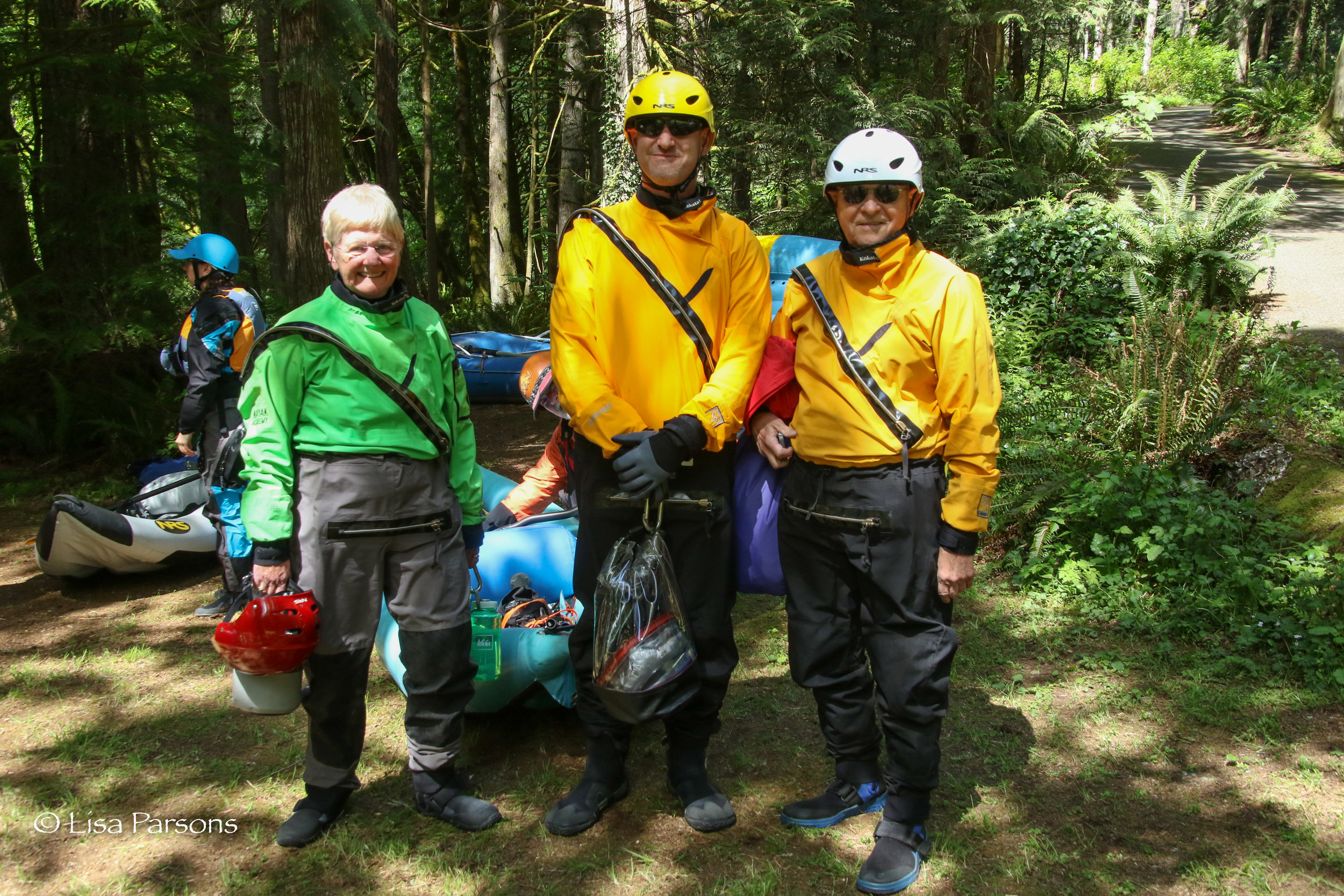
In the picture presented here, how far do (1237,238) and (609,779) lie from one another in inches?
Answer: 292

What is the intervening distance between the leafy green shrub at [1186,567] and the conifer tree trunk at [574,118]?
9667 millimetres

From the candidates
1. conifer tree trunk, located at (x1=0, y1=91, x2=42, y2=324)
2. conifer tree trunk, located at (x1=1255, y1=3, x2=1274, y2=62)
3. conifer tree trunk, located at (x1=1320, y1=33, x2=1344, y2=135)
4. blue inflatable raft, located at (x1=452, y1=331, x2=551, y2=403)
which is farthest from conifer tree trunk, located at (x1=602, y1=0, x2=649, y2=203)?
conifer tree trunk, located at (x1=1255, y1=3, x2=1274, y2=62)

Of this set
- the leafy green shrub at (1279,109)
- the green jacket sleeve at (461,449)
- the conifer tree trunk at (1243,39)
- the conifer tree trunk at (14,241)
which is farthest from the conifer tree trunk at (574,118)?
the conifer tree trunk at (1243,39)

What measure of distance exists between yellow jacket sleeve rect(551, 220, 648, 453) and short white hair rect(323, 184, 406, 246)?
0.57m

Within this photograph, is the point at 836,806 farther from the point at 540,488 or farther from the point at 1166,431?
the point at 1166,431

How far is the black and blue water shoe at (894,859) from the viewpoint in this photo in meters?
3.04

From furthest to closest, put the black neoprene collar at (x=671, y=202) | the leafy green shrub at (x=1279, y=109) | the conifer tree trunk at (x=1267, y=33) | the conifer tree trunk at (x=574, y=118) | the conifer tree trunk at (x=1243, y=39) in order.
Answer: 1. the conifer tree trunk at (x=1267, y=33)
2. the conifer tree trunk at (x=1243, y=39)
3. the leafy green shrub at (x=1279, y=109)
4. the conifer tree trunk at (x=574, y=118)
5. the black neoprene collar at (x=671, y=202)

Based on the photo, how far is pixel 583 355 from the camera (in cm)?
306

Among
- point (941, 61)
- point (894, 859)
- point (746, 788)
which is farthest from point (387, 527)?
point (941, 61)

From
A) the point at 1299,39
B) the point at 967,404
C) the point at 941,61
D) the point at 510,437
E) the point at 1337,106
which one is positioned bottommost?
the point at 510,437

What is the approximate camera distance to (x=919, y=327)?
293 cm

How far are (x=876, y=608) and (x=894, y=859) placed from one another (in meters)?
0.81

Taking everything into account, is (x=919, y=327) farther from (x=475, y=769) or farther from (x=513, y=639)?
(x=475, y=769)

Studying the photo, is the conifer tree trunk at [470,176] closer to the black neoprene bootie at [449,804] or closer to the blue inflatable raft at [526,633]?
the blue inflatable raft at [526,633]
